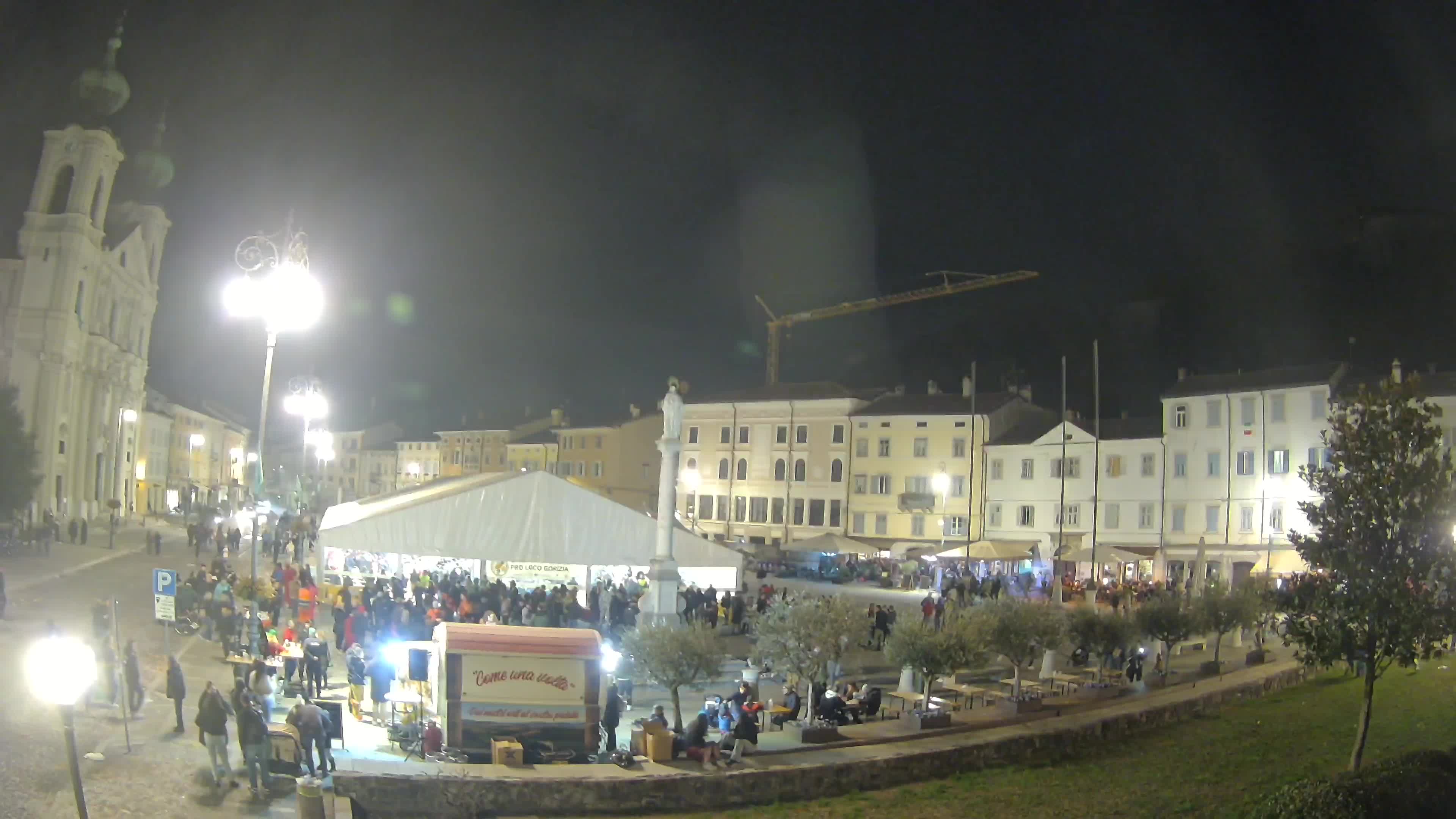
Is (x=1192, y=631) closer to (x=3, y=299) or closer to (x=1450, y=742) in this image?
(x=1450, y=742)

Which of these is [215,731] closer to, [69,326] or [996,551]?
[996,551]

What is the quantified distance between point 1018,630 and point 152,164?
6965 cm

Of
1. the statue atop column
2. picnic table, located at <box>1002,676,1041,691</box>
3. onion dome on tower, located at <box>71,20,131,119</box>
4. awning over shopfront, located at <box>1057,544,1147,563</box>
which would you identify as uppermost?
onion dome on tower, located at <box>71,20,131,119</box>

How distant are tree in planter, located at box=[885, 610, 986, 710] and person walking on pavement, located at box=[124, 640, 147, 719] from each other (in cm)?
1041

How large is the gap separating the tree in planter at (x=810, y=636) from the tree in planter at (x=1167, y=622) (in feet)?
24.7

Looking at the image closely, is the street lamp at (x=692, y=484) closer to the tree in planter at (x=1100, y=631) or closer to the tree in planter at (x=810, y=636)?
the tree in planter at (x=1100, y=631)

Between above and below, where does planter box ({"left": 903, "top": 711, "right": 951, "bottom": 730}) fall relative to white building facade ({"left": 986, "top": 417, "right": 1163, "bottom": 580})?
below

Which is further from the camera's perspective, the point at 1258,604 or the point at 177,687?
the point at 1258,604

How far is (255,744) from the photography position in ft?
37.5

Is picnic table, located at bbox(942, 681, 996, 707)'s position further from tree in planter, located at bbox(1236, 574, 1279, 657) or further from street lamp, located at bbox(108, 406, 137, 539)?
street lamp, located at bbox(108, 406, 137, 539)

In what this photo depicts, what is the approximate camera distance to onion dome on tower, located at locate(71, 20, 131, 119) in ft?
183

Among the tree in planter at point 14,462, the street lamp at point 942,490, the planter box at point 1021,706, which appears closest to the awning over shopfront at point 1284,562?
the street lamp at point 942,490

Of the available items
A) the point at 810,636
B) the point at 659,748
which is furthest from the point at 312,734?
the point at 810,636

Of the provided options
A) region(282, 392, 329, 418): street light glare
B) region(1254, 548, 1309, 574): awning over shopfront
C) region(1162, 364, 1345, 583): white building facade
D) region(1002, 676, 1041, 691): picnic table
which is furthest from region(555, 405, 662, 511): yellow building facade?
region(1002, 676, 1041, 691): picnic table
